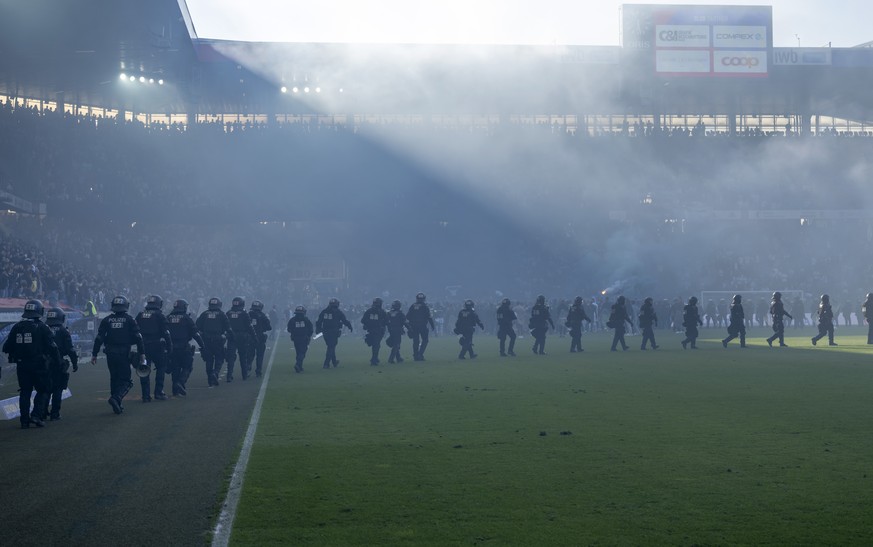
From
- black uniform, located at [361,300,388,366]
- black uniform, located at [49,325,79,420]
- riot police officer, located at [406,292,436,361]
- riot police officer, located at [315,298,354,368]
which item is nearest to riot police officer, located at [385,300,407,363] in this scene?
riot police officer, located at [406,292,436,361]

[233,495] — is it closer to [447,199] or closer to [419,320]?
[419,320]

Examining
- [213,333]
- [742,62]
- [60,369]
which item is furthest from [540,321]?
[742,62]

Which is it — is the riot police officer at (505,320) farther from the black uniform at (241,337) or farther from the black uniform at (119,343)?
the black uniform at (119,343)

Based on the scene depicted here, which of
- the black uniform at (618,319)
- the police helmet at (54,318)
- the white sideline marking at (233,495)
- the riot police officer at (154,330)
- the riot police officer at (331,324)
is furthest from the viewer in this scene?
the black uniform at (618,319)

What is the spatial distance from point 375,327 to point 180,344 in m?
8.68

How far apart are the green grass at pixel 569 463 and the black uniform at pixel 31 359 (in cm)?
352

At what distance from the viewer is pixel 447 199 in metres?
68.5

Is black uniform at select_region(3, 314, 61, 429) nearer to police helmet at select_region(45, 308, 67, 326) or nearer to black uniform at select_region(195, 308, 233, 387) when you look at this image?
police helmet at select_region(45, 308, 67, 326)

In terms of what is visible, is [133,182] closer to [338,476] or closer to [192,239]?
[192,239]

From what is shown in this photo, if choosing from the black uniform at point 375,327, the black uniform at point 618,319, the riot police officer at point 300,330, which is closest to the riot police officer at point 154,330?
the riot police officer at point 300,330

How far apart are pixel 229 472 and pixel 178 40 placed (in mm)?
46700

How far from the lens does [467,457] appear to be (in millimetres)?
10602

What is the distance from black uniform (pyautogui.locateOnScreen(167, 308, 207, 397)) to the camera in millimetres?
20094

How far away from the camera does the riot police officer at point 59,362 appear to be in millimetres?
15523
